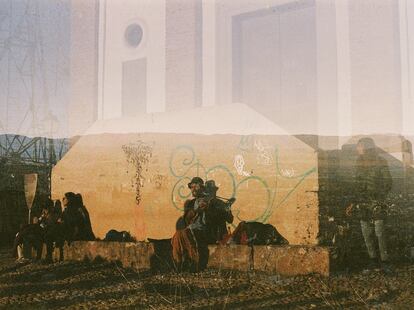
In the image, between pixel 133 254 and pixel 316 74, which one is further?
pixel 316 74

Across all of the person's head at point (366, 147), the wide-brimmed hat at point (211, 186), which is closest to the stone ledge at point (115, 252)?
the wide-brimmed hat at point (211, 186)

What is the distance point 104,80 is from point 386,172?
7.13 metres

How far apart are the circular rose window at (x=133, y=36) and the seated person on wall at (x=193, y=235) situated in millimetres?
4792

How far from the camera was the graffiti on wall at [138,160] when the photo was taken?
6.77m

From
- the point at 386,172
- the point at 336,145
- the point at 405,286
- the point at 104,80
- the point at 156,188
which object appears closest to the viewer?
the point at 405,286

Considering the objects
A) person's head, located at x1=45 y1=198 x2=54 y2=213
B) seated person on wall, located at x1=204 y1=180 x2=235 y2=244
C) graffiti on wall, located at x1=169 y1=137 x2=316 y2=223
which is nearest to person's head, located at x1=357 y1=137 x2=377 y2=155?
graffiti on wall, located at x1=169 y1=137 x2=316 y2=223

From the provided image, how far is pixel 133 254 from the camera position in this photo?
587cm

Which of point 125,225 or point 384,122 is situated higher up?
point 384,122

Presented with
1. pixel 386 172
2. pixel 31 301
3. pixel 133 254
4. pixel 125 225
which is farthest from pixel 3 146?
pixel 386 172

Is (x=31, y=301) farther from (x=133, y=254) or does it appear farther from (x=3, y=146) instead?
(x=3, y=146)

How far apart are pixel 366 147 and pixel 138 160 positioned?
3.30 meters

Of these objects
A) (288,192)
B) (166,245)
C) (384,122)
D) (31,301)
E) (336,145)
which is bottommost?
(31,301)

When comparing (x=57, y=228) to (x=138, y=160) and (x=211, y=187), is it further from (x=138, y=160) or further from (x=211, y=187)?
(x=211, y=187)

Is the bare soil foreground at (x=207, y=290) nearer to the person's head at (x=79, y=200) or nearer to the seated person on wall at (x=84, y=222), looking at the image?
the seated person on wall at (x=84, y=222)
